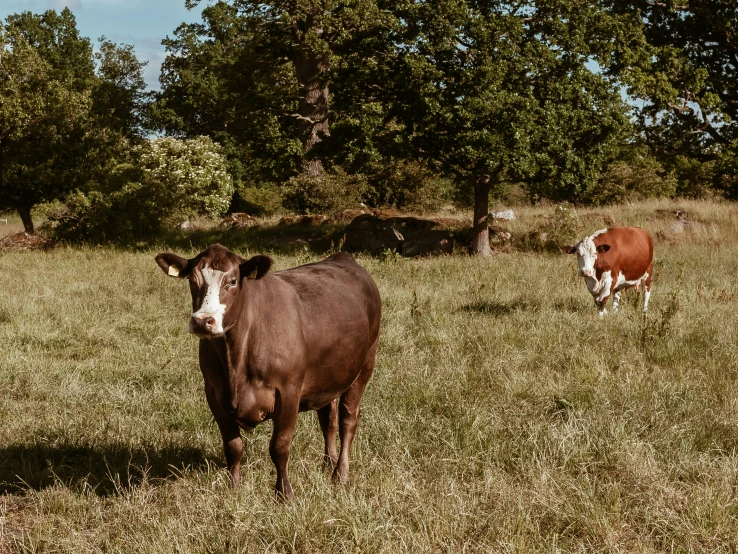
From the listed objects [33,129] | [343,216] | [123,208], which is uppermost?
[33,129]

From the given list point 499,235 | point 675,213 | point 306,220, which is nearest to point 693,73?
point 675,213

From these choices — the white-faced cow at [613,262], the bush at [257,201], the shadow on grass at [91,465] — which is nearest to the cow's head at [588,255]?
the white-faced cow at [613,262]

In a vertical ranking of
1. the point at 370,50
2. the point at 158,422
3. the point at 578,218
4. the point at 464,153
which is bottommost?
the point at 158,422

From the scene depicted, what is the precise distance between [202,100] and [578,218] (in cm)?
2929

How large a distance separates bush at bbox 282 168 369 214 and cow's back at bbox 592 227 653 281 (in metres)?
16.0

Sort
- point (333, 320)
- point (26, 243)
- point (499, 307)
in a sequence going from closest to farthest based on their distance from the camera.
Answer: point (333, 320), point (499, 307), point (26, 243)

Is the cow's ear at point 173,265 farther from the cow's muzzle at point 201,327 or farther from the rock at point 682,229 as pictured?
the rock at point 682,229

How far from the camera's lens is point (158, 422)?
6.16m

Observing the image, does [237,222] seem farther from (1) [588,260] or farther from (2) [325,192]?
(1) [588,260]

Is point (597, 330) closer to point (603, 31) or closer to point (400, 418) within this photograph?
point (400, 418)

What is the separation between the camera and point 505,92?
17484 mm

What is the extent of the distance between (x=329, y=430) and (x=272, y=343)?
1242mm

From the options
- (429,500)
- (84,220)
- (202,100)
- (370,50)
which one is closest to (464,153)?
(370,50)

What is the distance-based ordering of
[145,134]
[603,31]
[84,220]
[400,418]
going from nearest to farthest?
[400,418]
[603,31]
[84,220]
[145,134]
